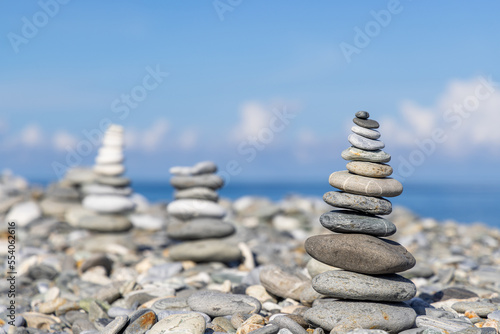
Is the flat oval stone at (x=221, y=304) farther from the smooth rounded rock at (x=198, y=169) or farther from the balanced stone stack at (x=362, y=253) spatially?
the smooth rounded rock at (x=198, y=169)

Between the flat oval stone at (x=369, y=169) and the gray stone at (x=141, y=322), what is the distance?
3.03 meters

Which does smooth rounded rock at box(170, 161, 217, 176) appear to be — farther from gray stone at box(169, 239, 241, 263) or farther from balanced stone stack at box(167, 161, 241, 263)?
gray stone at box(169, 239, 241, 263)

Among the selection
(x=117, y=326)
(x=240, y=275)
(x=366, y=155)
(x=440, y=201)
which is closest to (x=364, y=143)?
(x=366, y=155)

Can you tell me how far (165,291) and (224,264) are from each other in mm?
2967

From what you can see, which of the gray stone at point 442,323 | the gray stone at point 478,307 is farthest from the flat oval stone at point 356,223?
the gray stone at point 478,307

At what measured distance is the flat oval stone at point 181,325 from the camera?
221 inches

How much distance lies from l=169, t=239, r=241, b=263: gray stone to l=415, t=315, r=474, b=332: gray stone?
495cm

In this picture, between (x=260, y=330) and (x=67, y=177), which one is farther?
(x=67, y=177)

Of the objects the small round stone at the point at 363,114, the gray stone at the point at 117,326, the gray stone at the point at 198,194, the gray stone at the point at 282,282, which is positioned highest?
the gray stone at the point at 198,194

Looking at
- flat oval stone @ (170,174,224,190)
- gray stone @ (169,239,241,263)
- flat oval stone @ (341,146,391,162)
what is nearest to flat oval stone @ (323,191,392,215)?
flat oval stone @ (341,146,391,162)

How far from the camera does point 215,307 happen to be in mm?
6520

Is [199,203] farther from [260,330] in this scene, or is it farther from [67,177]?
[67,177]

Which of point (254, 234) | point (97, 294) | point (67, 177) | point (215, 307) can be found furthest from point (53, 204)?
point (215, 307)

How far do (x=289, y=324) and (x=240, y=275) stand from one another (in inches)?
136
